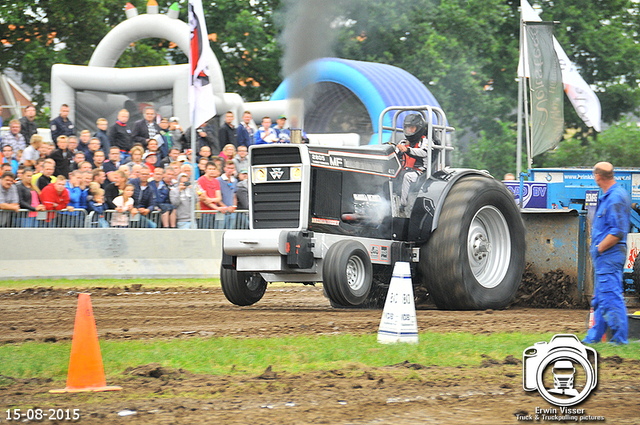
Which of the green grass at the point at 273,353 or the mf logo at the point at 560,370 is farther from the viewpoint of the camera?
the green grass at the point at 273,353

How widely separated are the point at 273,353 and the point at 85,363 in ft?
5.34

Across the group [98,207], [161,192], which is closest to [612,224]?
[161,192]

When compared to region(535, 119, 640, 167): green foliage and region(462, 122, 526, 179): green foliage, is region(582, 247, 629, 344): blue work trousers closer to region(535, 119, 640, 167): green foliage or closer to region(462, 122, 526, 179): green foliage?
region(535, 119, 640, 167): green foliage

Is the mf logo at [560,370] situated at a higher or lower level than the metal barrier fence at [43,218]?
lower

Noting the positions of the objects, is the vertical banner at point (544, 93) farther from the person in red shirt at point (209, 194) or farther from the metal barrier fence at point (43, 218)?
the metal barrier fence at point (43, 218)

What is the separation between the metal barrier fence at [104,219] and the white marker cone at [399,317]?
836cm

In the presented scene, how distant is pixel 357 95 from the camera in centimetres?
2677

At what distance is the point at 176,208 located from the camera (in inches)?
611

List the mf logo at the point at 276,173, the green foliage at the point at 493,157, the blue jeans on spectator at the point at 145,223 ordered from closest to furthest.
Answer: the mf logo at the point at 276,173, the blue jeans on spectator at the point at 145,223, the green foliage at the point at 493,157

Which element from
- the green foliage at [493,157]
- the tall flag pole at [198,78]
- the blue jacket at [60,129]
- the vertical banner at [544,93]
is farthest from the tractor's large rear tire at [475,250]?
the green foliage at [493,157]

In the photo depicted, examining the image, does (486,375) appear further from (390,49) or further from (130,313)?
(390,49)

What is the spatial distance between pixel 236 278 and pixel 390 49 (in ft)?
78.2

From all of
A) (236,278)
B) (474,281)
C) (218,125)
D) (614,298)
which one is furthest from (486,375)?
(218,125)

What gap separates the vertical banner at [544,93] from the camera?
2123cm
